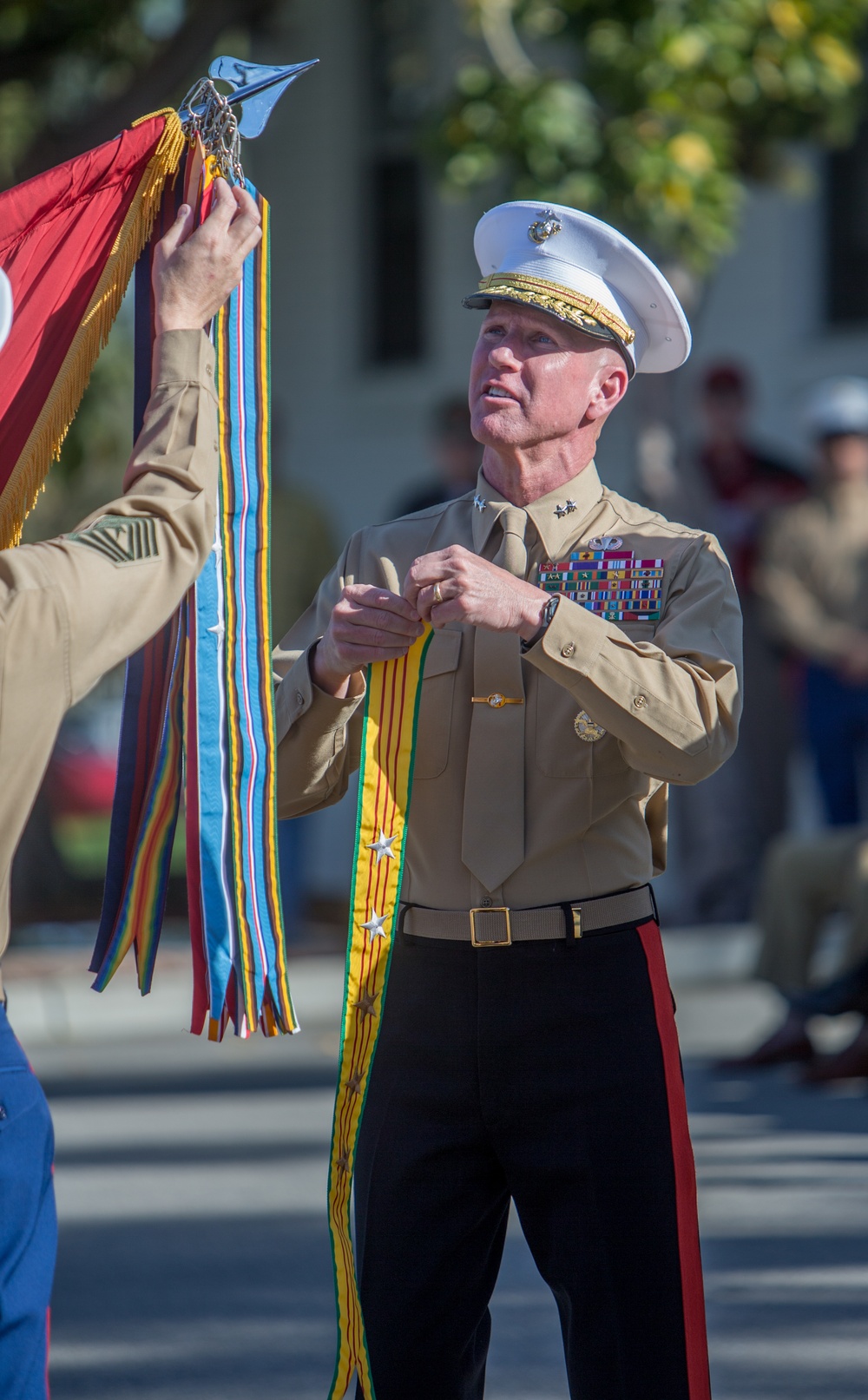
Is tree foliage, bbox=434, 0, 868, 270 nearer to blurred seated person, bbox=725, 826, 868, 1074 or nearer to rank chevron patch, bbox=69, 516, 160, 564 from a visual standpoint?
blurred seated person, bbox=725, 826, 868, 1074

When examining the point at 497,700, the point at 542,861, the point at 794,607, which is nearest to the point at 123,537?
the point at 497,700

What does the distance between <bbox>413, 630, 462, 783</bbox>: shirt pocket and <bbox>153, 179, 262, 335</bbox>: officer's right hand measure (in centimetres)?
65

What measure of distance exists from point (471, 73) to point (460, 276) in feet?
12.2

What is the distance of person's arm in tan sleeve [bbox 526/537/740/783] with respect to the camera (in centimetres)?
272

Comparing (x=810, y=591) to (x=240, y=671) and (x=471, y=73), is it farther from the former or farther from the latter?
(x=240, y=671)

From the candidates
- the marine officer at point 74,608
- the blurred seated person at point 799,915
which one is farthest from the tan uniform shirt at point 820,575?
the marine officer at point 74,608

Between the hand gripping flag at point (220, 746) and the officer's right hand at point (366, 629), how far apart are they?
0.64 ft

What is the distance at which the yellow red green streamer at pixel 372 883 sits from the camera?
114 inches

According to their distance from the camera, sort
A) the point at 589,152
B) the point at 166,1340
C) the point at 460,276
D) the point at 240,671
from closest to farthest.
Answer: the point at 240,671 → the point at 166,1340 → the point at 589,152 → the point at 460,276

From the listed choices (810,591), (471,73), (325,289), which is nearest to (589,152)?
(471,73)

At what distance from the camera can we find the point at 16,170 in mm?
10062

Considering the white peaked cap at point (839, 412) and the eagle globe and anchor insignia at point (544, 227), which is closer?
the eagle globe and anchor insignia at point (544, 227)

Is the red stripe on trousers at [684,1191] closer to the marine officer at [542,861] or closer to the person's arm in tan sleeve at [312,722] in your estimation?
the marine officer at [542,861]

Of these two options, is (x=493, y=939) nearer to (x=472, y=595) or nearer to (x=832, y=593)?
(x=472, y=595)
